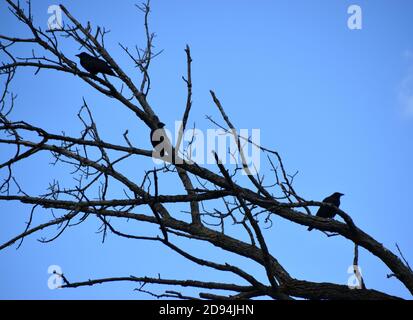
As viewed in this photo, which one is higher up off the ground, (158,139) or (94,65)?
(94,65)

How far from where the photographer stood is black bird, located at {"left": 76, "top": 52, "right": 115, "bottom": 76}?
262 inches

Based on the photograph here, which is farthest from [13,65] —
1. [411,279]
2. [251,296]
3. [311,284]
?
[411,279]

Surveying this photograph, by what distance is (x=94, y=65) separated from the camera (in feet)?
22.9

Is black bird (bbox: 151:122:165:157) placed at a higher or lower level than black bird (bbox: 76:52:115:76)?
lower

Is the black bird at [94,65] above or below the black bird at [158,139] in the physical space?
above

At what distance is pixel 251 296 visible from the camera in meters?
4.09

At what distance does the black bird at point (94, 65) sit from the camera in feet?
21.8

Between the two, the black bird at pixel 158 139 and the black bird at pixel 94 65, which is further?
the black bird at pixel 94 65

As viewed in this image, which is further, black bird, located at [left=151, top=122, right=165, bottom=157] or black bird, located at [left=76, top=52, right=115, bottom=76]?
black bird, located at [left=76, top=52, right=115, bottom=76]

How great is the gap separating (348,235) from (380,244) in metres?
0.28

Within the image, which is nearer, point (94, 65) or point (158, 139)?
point (158, 139)
